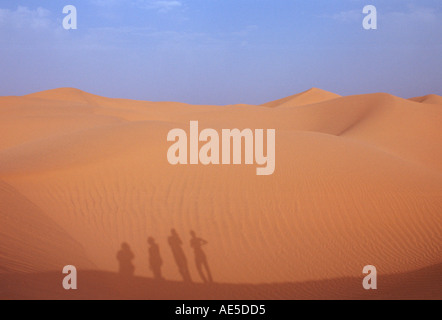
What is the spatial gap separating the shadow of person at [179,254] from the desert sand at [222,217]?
116 millimetres

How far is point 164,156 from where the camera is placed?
1095 cm

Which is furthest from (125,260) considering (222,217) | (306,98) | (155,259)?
(306,98)

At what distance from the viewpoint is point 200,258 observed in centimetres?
643

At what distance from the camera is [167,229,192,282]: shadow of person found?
5.91m

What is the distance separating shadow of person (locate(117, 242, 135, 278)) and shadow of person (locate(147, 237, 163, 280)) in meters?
0.31

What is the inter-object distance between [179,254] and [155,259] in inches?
17.3

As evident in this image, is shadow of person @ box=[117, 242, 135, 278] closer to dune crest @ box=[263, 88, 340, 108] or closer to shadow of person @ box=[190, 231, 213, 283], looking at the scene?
shadow of person @ box=[190, 231, 213, 283]

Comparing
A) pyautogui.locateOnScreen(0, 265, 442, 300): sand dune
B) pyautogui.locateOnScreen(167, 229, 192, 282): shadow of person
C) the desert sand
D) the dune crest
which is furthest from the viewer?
the dune crest

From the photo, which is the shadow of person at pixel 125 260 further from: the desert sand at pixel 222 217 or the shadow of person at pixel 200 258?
the shadow of person at pixel 200 258

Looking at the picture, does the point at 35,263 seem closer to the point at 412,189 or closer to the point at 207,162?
the point at 207,162

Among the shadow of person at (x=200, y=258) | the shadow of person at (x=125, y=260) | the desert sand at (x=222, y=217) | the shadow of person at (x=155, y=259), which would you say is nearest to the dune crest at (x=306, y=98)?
the desert sand at (x=222, y=217)

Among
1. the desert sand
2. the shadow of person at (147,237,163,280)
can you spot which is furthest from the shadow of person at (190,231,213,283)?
the shadow of person at (147,237,163,280)
